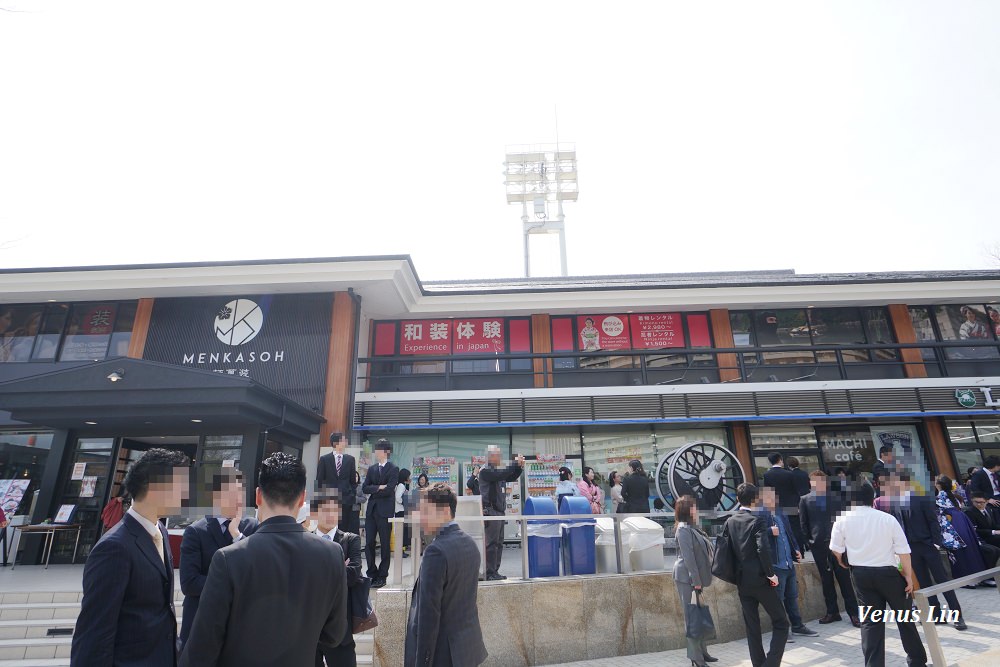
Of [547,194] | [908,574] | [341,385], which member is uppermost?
[547,194]

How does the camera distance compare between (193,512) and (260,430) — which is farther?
(260,430)

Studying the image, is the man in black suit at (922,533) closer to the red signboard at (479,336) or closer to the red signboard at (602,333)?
the red signboard at (602,333)

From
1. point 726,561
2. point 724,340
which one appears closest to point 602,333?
point 724,340

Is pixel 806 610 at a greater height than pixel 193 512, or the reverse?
pixel 193 512

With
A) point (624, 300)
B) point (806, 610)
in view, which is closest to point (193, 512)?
point (806, 610)

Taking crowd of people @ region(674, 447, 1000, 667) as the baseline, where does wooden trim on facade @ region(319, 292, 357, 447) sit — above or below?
above

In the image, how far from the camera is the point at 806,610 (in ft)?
23.5

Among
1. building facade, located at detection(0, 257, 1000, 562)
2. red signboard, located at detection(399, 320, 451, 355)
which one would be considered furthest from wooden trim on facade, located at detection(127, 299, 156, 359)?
red signboard, located at detection(399, 320, 451, 355)

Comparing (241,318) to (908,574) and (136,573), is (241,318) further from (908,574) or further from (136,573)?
(908,574)

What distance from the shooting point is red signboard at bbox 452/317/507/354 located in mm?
13711

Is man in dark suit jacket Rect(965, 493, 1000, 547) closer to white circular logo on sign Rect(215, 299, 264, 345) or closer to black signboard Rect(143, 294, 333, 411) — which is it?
black signboard Rect(143, 294, 333, 411)

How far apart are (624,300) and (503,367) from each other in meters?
3.62

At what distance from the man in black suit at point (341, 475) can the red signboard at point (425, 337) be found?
659cm

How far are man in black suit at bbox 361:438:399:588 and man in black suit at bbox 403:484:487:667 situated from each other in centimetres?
352
